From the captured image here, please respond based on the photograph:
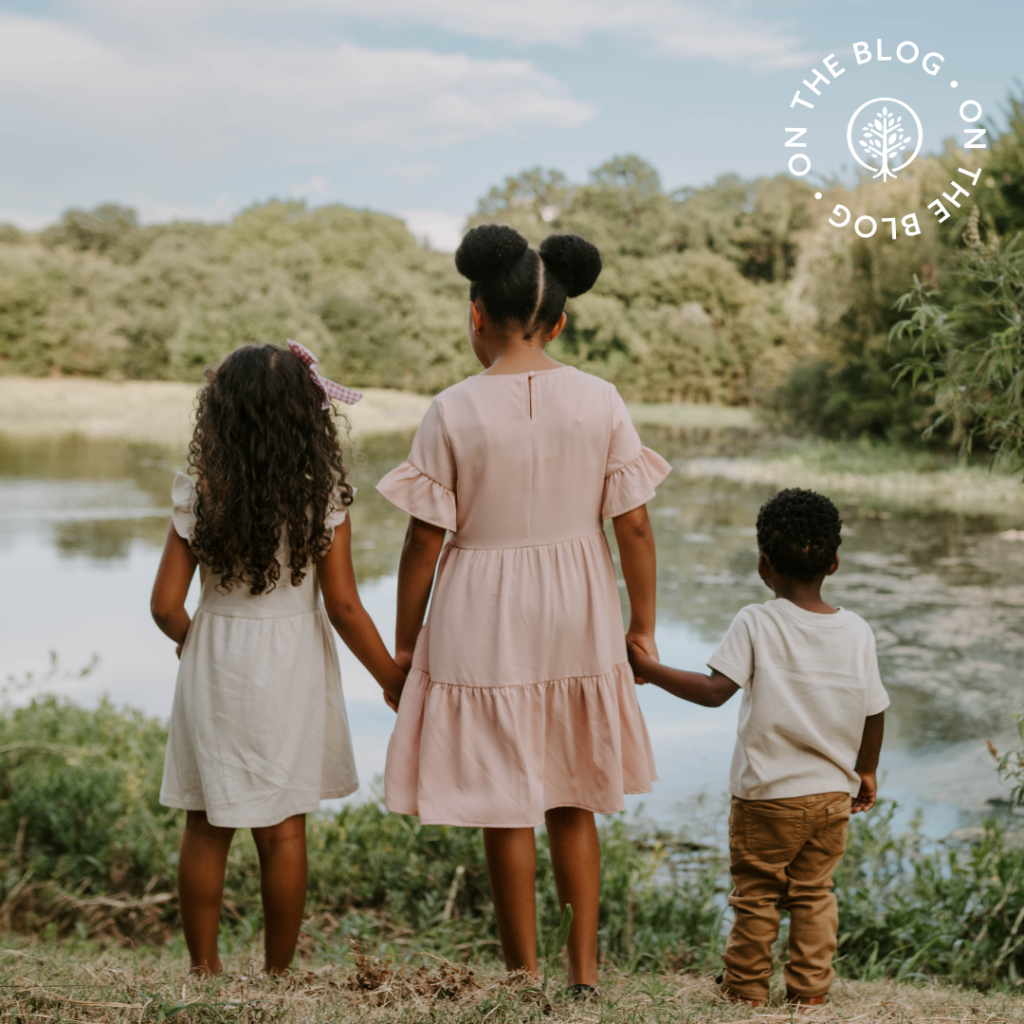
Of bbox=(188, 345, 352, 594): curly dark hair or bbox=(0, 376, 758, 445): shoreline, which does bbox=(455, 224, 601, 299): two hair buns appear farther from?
bbox=(0, 376, 758, 445): shoreline

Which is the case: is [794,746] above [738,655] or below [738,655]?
below

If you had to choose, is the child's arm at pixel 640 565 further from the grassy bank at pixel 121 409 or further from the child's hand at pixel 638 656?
the grassy bank at pixel 121 409

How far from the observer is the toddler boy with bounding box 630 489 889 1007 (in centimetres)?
176

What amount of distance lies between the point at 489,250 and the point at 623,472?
1.55 feet

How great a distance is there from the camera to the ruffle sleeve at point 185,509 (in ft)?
6.02

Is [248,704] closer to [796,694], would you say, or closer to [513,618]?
[513,618]

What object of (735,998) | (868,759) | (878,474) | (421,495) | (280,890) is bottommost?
(735,998)

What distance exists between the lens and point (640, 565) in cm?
185

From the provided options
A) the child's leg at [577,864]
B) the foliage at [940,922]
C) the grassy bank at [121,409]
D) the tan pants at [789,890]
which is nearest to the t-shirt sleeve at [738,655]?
the tan pants at [789,890]

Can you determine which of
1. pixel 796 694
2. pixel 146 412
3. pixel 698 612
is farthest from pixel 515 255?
pixel 146 412

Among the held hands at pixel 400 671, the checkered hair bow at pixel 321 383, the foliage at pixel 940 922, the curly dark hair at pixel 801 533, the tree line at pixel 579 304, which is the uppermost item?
the tree line at pixel 579 304

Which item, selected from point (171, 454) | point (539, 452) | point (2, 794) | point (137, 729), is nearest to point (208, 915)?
point (539, 452)

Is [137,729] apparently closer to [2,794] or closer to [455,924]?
[2,794]

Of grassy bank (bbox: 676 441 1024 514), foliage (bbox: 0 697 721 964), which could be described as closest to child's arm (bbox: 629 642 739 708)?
foliage (bbox: 0 697 721 964)
